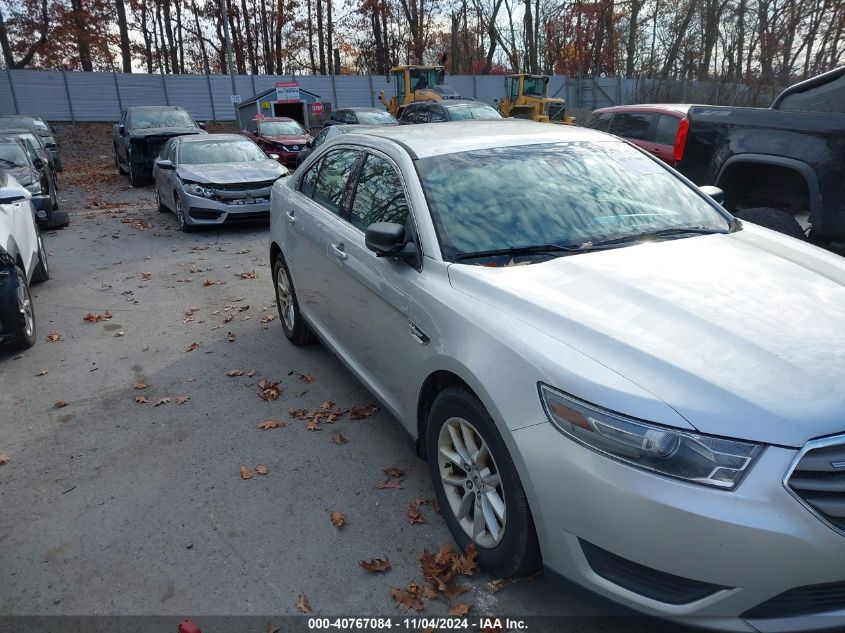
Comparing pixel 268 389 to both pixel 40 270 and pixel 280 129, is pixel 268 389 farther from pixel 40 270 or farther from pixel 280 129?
pixel 280 129

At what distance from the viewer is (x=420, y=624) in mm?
2518

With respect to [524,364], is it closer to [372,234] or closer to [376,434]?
[372,234]

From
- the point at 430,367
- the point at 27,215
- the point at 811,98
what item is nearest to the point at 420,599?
the point at 430,367

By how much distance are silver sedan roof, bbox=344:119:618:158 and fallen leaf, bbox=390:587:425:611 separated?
7.37 feet

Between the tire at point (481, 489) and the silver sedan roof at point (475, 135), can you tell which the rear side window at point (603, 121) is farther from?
Result: the tire at point (481, 489)

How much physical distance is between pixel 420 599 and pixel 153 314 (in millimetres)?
5038

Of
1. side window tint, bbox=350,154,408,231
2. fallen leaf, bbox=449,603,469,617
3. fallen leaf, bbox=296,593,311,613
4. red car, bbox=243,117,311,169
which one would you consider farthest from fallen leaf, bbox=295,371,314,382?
red car, bbox=243,117,311,169

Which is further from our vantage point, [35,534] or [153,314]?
[153,314]

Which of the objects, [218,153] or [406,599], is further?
[218,153]

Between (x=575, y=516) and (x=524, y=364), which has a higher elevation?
(x=524, y=364)

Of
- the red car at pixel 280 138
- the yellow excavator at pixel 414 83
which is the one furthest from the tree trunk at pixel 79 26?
the red car at pixel 280 138

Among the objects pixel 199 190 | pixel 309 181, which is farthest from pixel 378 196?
pixel 199 190

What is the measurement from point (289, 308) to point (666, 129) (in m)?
6.44

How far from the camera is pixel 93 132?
30.7m
